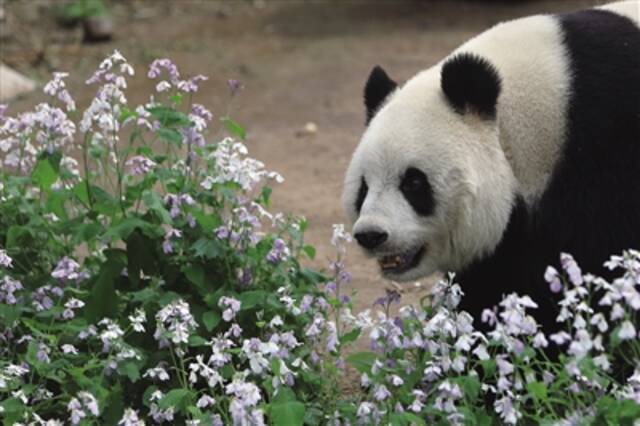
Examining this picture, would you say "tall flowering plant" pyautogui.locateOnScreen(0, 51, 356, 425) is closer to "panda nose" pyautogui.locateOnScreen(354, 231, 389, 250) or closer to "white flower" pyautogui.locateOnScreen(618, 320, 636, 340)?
"panda nose" pyautogui.locateOnScreen(354, 231, 389, 250)

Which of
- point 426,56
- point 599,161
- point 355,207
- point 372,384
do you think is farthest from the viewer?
point 426,56

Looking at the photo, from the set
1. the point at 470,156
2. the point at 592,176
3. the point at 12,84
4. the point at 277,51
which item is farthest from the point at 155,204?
the point at 277,51

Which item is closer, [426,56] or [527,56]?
[527,56]

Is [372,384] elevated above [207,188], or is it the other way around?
[207,188]

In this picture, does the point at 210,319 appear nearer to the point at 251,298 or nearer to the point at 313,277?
the point at 251,298

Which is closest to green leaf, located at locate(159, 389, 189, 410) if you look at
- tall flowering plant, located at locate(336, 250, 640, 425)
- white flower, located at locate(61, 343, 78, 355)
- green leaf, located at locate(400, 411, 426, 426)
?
white flower, located at locate(61, 343, 78, 355)

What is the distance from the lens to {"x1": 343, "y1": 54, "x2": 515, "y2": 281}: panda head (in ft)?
13.9

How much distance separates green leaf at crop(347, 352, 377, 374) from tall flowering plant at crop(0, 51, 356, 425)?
0.13 meters

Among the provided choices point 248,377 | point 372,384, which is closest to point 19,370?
point 248,377

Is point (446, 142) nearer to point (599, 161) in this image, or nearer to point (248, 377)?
point (599, 161)

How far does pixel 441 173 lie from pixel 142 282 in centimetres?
117

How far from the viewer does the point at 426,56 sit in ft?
32.2

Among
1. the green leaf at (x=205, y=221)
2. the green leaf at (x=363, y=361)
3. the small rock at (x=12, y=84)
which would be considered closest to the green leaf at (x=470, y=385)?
the green leaf at (x=363, y=361)

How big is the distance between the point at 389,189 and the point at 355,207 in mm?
254
